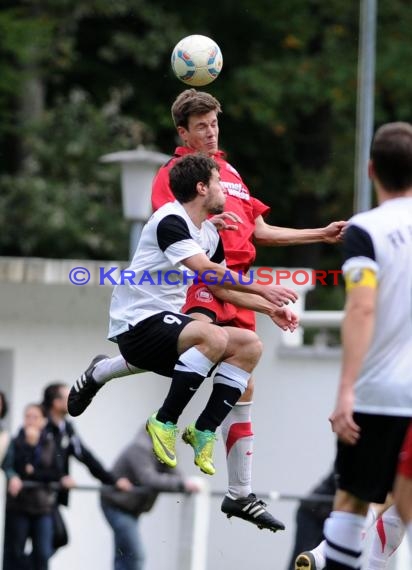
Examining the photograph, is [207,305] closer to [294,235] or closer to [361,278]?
[294,235]

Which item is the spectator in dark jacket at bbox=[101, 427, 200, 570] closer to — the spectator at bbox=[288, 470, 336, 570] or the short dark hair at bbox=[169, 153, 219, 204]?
the spectator at bbox=[288, 470, 336, 570]

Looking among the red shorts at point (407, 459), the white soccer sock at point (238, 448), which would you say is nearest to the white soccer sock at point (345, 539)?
the red shorts at point (407, 459)

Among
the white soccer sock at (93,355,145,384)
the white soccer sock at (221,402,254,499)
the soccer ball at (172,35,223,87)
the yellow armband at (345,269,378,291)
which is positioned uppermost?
the soccer ball at (172,35,223,87)

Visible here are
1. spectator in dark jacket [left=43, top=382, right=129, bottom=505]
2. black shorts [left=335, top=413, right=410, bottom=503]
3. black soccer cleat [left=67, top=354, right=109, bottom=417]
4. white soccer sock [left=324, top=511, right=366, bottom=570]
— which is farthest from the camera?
spectator in dark jacket [left=43, top=382, right=129, bottom=505]

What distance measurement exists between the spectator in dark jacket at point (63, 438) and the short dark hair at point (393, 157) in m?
6.64

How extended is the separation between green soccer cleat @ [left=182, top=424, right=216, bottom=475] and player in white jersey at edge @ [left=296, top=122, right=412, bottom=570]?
147 cm

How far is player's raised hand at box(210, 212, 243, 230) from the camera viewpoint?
8.80 meters

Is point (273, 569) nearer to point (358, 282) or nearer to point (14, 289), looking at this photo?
point (14, 289)

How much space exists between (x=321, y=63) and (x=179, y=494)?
642 inches

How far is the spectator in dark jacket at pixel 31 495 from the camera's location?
43.2 ft

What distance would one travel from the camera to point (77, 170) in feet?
83.6

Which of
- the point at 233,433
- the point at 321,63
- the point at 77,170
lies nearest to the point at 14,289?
the point at 233,433

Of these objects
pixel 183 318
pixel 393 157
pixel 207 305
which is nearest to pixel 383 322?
pixel 393 157

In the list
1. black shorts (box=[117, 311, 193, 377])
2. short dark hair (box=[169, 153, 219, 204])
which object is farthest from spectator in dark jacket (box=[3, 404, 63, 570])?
short dark hair (box=[169, 153, 219, 204])
